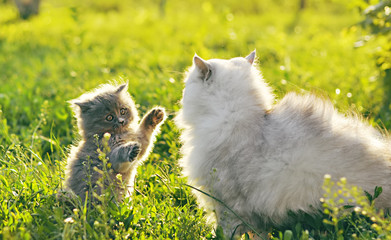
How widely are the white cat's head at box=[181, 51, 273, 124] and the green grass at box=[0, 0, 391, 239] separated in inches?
18.3

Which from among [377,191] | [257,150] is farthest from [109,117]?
[377,191]

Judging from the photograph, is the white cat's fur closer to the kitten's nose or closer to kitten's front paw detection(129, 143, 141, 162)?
kitten's front paw detection(129, 143, 141, 162)

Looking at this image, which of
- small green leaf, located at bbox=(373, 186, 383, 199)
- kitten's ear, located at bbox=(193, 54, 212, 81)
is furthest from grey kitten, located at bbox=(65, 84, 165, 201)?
small green leaf, located at bbox=(373, 186, 383, 199)

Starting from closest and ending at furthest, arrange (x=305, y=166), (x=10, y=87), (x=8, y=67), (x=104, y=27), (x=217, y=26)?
1. (x=305, y=166)
2. (x=10, y=87)
3. (x=8, y=67)
4. (x=217, y=26)
5. (x=104, y=27)

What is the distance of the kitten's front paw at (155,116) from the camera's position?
3834 mm

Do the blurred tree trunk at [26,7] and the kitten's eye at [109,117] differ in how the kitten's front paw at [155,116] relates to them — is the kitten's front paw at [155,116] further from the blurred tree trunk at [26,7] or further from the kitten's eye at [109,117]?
the blurred tree trunk at [26,7]

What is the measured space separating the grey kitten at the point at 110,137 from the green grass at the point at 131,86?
8.1 inches

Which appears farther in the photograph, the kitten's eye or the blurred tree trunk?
the blurred tree trunk

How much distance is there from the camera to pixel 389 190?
2934mm

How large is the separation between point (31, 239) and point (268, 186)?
1.66 metres

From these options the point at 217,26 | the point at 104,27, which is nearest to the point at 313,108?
the point at 217,26

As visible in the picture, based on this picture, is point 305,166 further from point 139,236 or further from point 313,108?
point 139,236

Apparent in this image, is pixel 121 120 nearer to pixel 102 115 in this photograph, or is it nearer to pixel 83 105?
pixel 102 115

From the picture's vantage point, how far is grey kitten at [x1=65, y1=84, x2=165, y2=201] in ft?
10.9
